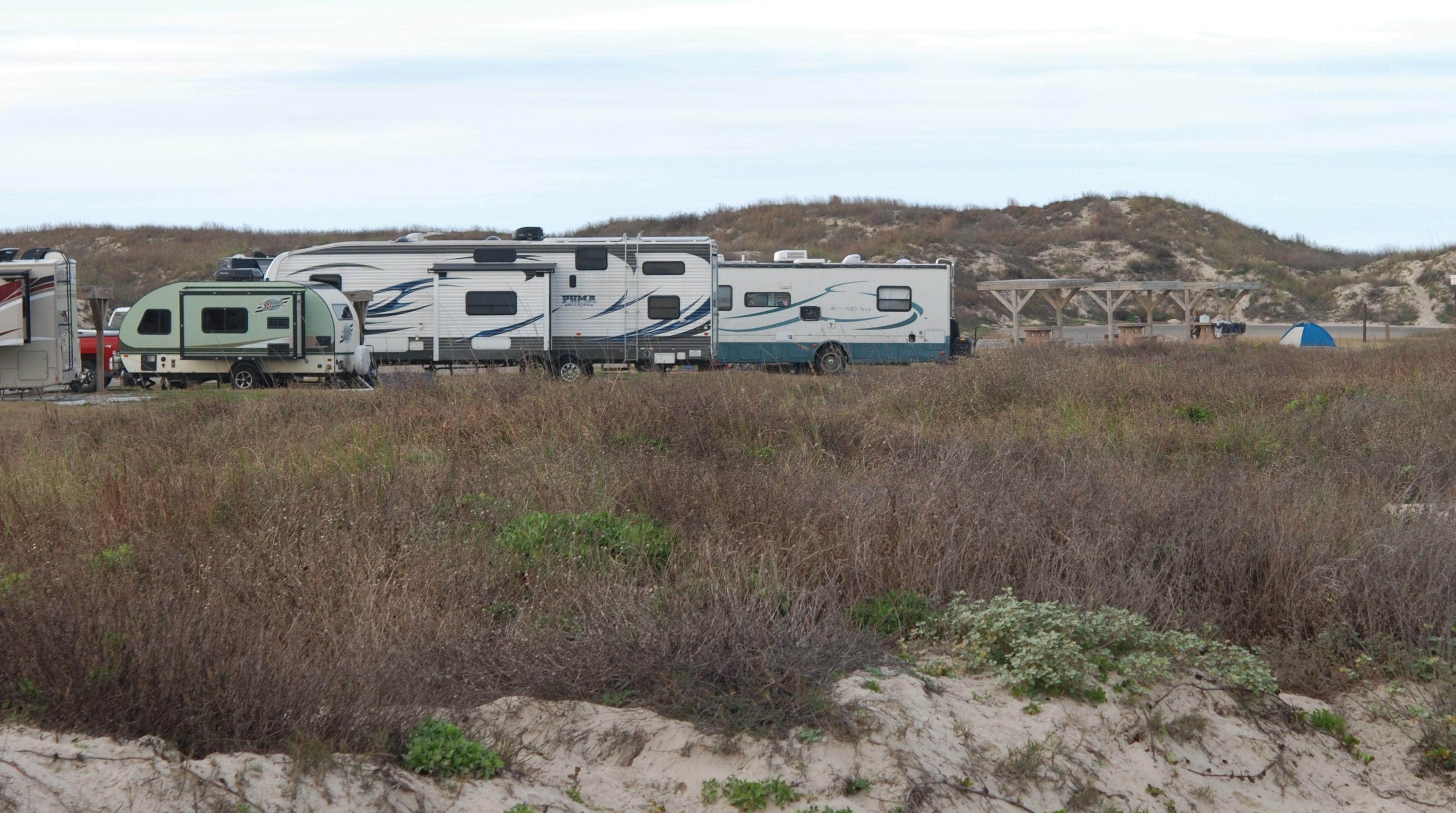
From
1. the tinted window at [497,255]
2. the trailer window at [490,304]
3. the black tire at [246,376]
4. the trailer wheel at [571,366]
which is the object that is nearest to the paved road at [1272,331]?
the trailer wheel at [571,366]

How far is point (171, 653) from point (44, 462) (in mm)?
5824

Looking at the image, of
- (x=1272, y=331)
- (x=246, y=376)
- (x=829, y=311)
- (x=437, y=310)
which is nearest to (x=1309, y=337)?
(x=829, y=311)

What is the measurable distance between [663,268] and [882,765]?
712 inches

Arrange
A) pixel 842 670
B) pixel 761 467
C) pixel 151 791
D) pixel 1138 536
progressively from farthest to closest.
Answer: pixel 761 467 → pixel 1138 536 → pixel 842 670 → pixel 151 791

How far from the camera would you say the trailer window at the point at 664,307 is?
872 inches

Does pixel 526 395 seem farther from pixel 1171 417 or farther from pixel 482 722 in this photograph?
pixel 482 722

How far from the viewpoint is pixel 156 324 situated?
66.4 ft

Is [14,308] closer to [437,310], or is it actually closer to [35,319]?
[35,319]

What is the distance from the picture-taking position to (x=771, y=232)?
62.3 metres

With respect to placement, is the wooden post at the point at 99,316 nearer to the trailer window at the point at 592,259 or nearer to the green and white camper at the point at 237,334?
the green and white camper at the point at 237,334

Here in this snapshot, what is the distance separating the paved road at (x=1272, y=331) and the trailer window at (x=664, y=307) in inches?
736

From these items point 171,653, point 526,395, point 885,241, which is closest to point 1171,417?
point 526,395

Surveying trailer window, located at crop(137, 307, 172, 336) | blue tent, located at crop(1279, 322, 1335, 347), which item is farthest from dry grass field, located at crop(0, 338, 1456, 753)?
blue tent, located at crop(1279, 322, 1335, 347)

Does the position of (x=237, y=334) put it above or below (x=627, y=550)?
above
